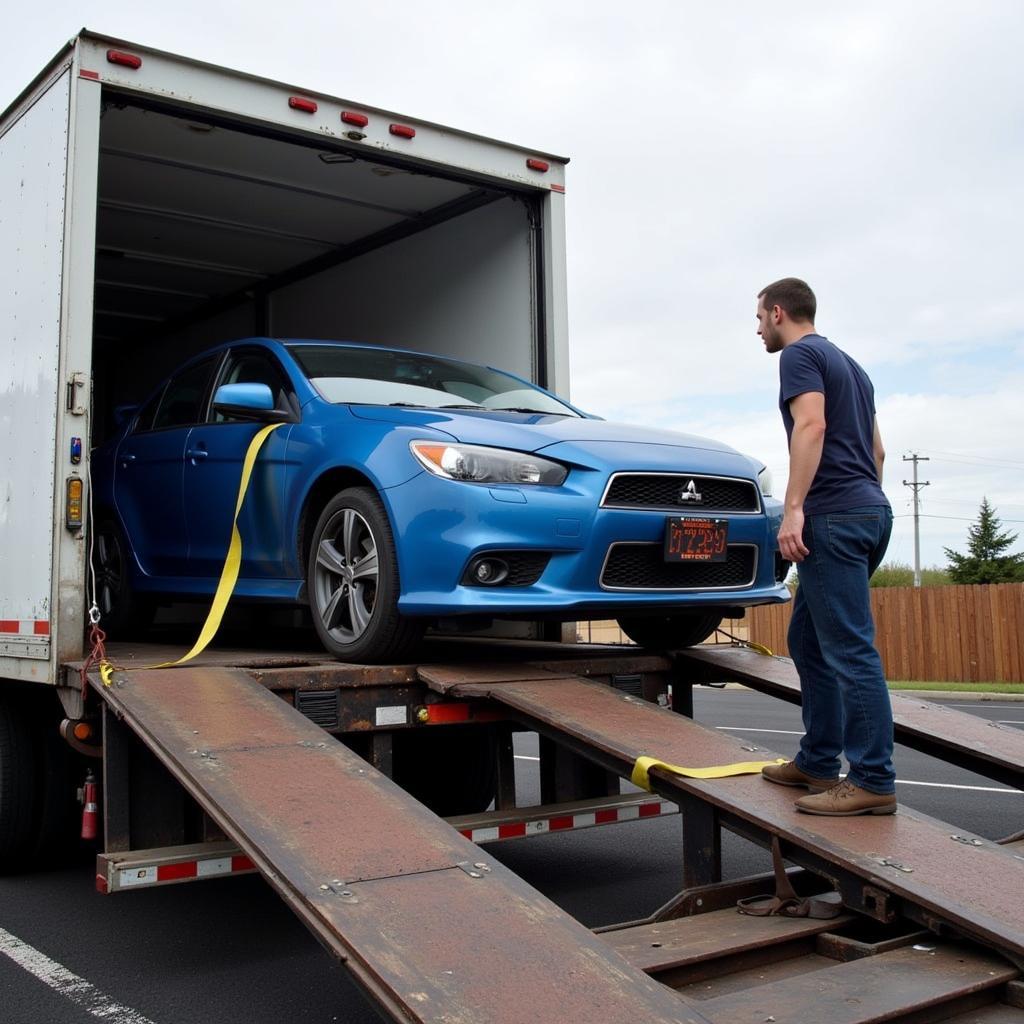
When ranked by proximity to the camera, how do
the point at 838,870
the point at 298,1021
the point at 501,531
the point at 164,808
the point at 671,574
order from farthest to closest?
1. the point at 671,574
2. the point at 501,531
3. the point at 164,808
4. the point at 298,1021
5. the point at 838,870

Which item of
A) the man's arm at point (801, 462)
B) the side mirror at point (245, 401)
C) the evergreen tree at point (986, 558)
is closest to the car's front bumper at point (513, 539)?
the man's arm at point (801, 462)

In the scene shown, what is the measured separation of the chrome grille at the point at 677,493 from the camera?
5.07m

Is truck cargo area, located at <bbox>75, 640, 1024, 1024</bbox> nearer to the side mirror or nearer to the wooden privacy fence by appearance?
the side mirror

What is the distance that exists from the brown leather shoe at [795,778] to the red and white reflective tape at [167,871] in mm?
1774

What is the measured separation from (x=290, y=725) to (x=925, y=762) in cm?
770

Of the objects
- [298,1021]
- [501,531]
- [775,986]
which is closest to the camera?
[775,986]

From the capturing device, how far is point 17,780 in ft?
18.3

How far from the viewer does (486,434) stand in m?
5.11

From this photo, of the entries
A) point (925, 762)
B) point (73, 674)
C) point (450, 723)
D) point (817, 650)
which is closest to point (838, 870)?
point (817, 650)

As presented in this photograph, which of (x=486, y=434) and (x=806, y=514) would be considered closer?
(x=806, y=514)

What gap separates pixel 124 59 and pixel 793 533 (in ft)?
11.5

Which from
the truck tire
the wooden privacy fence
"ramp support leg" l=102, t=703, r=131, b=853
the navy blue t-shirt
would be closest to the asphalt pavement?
the truck tire

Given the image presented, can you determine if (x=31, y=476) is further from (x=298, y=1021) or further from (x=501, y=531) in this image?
(x=298, y=1021)

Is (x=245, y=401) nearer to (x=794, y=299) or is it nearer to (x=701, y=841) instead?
(x=794, y=299)
